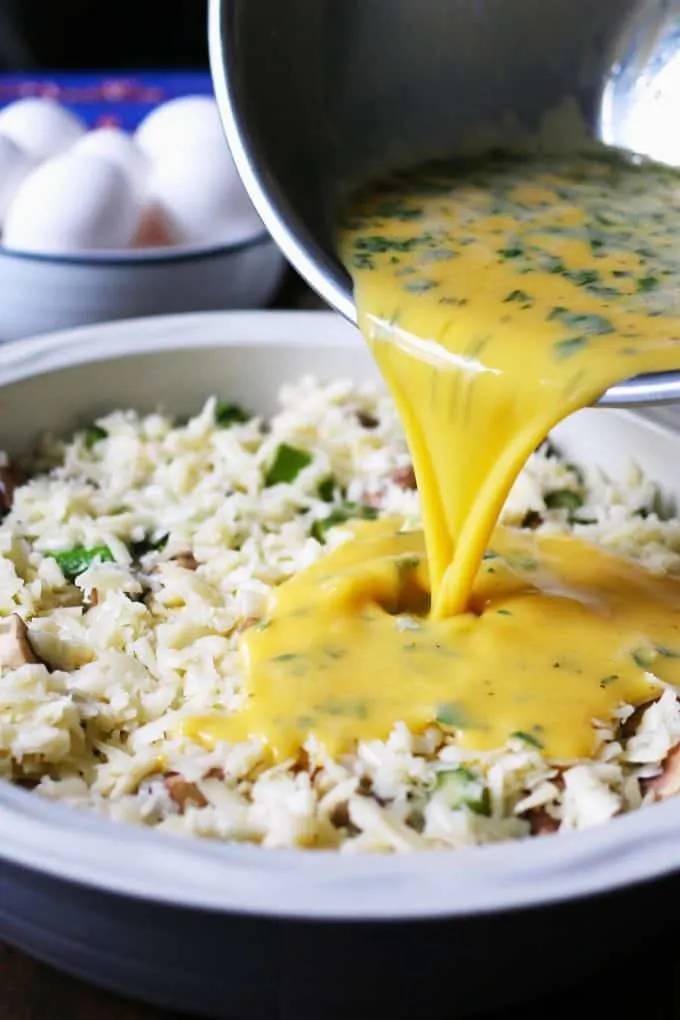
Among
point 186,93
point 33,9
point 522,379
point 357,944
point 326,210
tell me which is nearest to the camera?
point 357,944

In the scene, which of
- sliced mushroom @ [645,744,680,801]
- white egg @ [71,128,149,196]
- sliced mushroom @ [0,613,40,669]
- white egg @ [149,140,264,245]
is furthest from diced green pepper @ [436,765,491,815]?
white egg @ [71,128,149,196]

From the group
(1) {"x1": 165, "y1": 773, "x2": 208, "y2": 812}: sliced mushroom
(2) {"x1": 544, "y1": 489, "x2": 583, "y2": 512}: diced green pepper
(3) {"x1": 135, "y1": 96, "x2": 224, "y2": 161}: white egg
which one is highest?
(3) {"x1": 135, "y1": 96, "x2": 224, "y2": 161}: white egg

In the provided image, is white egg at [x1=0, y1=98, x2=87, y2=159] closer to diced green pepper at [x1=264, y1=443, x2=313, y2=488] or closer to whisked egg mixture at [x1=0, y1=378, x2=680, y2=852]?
whisked egg mixture at [x1=0, y1=378, x2=680, y2=852]

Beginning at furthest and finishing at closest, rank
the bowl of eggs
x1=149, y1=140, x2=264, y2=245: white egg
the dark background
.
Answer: the dark background, x1=149, y1=140, x2=264, y2=245: white egg, the bowl of eggs

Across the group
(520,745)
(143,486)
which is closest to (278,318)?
(143,486)

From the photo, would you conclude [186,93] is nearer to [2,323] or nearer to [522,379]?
[2,323]

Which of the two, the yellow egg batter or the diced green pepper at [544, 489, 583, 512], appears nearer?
the yellow egg batter

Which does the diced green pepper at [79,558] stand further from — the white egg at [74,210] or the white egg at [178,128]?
the white egg at [178,128]

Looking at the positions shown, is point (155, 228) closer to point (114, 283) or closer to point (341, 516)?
point (114, 283)
